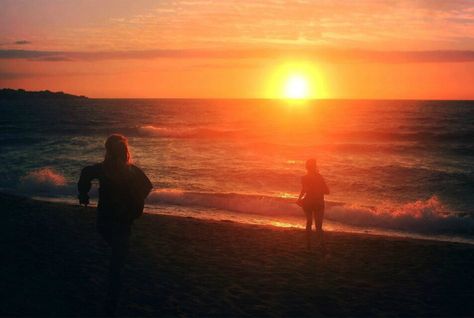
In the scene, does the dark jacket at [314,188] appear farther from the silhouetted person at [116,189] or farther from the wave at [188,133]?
the wave at [188,133]

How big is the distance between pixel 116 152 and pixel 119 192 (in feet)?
1.42

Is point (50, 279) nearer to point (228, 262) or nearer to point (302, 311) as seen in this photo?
point (228, 262)

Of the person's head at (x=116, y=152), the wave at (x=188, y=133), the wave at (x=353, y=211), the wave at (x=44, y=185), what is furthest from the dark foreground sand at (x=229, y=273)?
the wave at (x=188, y=133)

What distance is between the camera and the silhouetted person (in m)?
5.65

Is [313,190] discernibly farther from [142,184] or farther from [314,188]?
[142,184]

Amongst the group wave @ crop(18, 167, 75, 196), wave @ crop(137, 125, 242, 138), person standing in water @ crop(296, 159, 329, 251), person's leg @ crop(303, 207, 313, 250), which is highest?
wave @ crop(137, 125, 242, 138)

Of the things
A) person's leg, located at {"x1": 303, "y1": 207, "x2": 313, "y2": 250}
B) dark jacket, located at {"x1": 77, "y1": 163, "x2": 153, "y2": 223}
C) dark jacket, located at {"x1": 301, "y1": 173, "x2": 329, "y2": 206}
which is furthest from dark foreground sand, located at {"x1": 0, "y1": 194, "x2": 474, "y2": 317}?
dark jacket, located at {"x1": 77, "y1": 163, "x2": 153, "y2": 223}

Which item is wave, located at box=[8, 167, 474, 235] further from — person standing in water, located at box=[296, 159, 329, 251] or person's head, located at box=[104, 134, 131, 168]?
person's head, located at box=[104, 134, 131, 168]

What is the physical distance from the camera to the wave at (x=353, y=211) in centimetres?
1502

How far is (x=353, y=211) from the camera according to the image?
16203 millimetres

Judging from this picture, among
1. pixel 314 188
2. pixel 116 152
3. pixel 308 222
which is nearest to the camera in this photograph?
pixel 116 152

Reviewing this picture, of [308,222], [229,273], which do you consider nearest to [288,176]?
[308,222]

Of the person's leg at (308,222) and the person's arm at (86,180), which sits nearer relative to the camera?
the person's arm at (86,180)

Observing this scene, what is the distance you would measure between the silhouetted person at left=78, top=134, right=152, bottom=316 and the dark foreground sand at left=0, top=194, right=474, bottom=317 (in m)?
1.41
